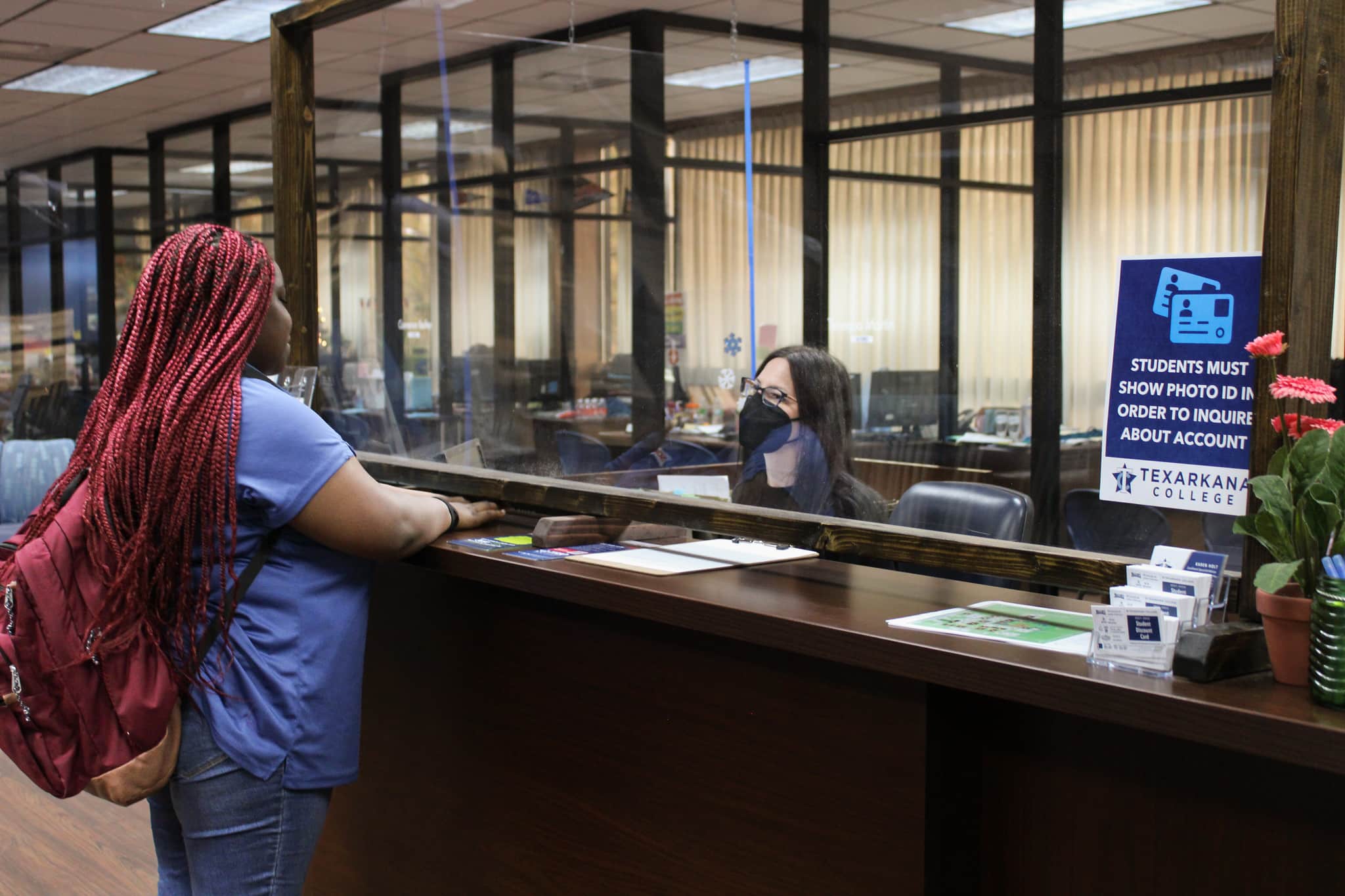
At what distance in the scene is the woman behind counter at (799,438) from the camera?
2232 mm

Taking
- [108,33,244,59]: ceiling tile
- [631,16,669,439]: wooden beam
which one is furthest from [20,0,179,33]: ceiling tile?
[631,16,669,439]: wooden beam

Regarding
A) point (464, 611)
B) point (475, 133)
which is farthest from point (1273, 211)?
point (475, 133)

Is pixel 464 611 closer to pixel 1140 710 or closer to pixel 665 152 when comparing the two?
pixel 1140 710

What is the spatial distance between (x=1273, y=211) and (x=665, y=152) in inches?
150

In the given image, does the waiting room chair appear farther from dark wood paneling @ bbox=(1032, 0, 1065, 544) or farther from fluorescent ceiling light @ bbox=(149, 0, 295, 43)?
dark wood paneling @ bbox=(1032, 0, 1065, 544)

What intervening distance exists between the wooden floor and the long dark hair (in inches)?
78.4

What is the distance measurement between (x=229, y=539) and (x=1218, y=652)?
1.25m

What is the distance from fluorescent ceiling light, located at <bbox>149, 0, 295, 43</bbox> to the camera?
6.29m

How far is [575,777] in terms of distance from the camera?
6.91 feet

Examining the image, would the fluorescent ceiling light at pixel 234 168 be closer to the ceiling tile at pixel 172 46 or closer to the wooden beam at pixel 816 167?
the ceiling tile at pixel 172 46

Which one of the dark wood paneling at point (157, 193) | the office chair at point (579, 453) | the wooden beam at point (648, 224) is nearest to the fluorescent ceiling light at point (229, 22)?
the wooden beam at point (648, 224)

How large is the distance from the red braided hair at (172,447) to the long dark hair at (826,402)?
105cm

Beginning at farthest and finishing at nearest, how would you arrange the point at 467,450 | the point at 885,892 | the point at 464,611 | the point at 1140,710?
the point at 467,450 < the point at 464,611 < the point at 885,892 < the point at 1140,710

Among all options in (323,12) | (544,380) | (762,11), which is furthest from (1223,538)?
(544,380)
